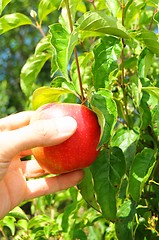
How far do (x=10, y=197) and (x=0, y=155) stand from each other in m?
0.25

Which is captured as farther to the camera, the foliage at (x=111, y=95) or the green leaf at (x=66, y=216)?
the green leaf at (x=66, y=216)

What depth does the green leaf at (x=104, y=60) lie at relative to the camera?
3.43 ft

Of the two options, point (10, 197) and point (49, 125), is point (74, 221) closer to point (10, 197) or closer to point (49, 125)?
point (10, 197)

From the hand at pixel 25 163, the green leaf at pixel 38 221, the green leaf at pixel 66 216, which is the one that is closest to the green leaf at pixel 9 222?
the green leaf at pixel 38 221

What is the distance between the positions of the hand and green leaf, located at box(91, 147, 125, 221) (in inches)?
2.7

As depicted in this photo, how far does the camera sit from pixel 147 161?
1.06 meters

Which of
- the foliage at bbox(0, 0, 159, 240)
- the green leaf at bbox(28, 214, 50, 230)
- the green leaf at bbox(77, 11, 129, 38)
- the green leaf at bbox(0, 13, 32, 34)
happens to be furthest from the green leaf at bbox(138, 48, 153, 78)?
the green leaf at bbox(28, 214, 50, 230)

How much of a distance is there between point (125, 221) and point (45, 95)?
0.34 meters

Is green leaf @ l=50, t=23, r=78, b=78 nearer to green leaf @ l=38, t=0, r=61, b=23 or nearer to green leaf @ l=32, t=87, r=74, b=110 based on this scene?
green leaf @ l=32, t=87, r=74, b=110

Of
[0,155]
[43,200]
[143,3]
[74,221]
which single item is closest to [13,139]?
[0,155]

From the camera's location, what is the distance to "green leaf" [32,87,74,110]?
3.33 ft

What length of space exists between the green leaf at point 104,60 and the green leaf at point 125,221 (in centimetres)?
31

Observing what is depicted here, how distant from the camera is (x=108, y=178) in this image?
1.04 m

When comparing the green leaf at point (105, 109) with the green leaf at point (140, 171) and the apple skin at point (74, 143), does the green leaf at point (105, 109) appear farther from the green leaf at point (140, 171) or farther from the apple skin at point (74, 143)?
the green leaf at point (140, 171)
